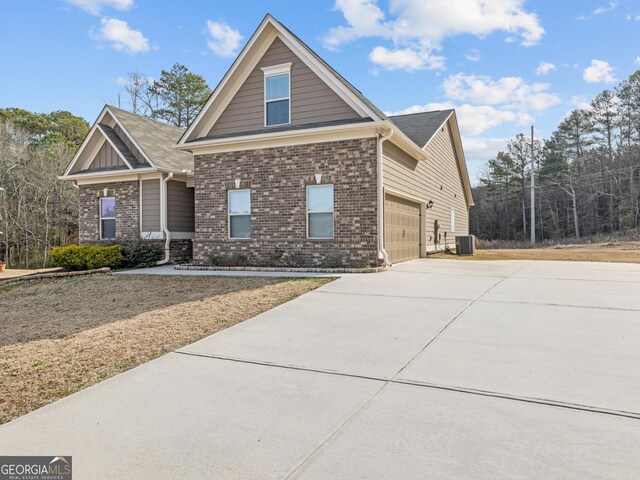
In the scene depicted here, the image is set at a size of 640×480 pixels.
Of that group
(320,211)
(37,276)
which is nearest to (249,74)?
(320,211)

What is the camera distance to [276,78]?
40.1 feet

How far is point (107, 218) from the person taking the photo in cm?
1597

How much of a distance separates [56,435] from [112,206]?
14723mm

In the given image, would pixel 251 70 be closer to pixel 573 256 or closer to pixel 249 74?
pixel 249 74

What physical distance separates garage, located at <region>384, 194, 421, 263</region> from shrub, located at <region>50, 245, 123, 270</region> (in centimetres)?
919

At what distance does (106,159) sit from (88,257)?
4.24 metres

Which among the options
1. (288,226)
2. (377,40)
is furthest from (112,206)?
(377,40)

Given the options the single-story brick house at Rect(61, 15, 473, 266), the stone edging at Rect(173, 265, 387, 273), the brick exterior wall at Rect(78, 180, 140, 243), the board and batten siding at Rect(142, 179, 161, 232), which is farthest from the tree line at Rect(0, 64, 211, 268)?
the stone edging at Rect(173, 265, 387, 273)

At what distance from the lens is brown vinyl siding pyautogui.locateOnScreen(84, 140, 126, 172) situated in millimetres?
15625

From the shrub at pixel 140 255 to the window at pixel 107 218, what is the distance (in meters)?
1.78

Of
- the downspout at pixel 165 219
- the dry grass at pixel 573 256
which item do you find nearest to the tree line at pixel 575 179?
the dry grass at pixel 573 256

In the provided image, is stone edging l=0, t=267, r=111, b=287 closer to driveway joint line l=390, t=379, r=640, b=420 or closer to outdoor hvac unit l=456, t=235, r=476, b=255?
driveway joint line l=390, t=379, r=640, b=420

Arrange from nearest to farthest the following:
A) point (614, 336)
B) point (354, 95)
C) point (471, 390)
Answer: point (471, 390) < point (614, 336) < point (354, 95)

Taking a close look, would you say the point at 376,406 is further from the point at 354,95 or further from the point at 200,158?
the point at 200,158
